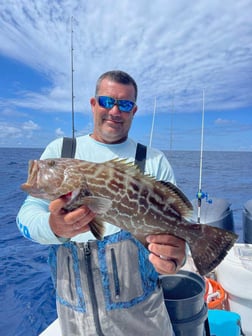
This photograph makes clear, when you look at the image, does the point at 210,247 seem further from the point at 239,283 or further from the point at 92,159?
the point at 239,283

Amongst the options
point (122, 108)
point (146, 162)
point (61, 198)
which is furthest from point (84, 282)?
point (122, 108)

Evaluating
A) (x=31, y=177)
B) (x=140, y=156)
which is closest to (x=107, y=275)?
(x=31, y=177)

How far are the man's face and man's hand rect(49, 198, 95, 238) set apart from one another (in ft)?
3.66

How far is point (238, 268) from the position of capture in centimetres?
409

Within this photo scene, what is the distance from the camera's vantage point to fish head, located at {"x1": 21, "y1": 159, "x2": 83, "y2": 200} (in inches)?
85.8

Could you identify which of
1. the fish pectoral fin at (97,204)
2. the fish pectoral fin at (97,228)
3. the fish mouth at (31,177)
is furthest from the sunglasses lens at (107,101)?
the fish pectoral fin at (97,228)

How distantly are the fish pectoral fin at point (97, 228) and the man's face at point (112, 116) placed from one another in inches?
43.9

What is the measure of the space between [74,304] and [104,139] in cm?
167

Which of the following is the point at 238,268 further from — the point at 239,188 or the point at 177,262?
the point at 239,188

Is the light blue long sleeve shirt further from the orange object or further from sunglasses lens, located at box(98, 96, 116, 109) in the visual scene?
the orange object

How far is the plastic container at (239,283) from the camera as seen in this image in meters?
4.05

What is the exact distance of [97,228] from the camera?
2.14 meters

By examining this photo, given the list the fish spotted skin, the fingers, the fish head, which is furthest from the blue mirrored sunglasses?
the fingers

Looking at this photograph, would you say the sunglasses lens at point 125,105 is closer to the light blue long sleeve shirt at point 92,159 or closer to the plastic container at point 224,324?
the light blue long sleeve shirt at point 92,159
